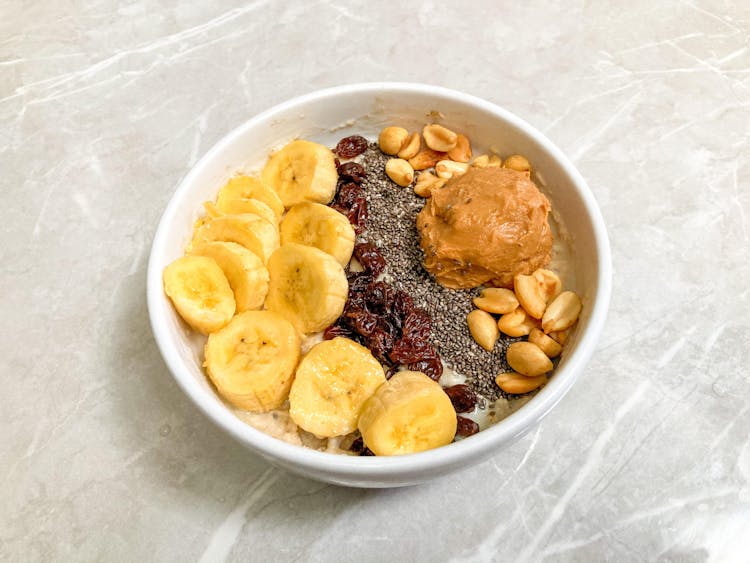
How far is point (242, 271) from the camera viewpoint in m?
1.01

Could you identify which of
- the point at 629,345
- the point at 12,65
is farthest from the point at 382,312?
the point at 12,65

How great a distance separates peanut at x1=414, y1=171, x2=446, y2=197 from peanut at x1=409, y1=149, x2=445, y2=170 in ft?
0.13

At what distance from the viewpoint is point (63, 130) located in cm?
161

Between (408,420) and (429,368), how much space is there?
5.4 inches

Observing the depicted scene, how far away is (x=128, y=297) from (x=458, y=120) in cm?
79

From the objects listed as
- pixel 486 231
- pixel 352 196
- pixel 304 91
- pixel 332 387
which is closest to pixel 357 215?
pixel 352 196

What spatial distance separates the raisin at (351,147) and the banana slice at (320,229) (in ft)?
0.65

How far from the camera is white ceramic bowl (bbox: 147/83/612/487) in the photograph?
2.83ft

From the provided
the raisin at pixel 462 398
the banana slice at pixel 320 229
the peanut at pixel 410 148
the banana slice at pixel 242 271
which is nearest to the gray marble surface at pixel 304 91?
the raisin at pixel 462 398

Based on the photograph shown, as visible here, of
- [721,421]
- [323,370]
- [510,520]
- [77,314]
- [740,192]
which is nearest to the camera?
[323,370]

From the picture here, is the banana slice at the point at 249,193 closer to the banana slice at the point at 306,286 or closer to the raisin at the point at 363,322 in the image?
the banana slice at the point at 306,286

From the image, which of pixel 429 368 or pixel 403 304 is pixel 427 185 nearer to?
pixel 403 304

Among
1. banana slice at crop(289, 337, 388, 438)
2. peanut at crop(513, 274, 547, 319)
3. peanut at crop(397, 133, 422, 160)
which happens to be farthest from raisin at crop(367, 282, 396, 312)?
peanut at crop(397, 133, 422, 160)

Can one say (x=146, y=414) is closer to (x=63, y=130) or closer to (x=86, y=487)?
(x=86, y=487)
